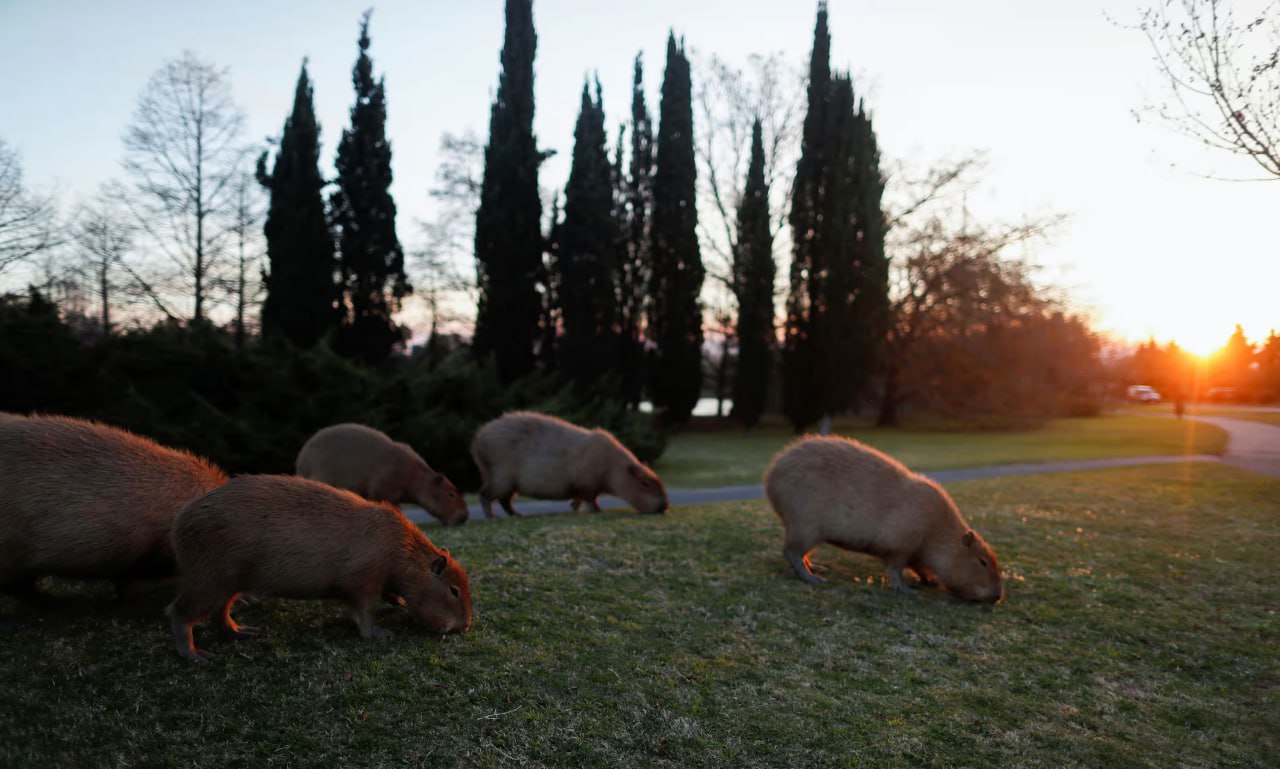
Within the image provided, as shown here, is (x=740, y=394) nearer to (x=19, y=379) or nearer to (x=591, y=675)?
(x=19, y=379)

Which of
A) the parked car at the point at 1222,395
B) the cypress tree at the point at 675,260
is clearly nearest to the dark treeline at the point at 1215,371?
the parked car at the point at 1222,395

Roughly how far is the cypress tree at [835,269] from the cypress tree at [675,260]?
12.6 feet

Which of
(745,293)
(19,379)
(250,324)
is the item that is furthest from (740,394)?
(19,379)

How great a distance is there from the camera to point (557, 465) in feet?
30.1

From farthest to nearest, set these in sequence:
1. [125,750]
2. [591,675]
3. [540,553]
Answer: [540,553], [591,675], [125,750]

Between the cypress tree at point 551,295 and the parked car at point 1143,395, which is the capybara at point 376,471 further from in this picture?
the parked car at point 1143,395

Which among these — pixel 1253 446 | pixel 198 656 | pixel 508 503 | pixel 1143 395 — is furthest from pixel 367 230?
pixel 1143 395

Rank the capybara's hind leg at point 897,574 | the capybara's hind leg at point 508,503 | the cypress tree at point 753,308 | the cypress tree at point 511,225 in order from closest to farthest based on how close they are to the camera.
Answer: the capybara's hind leg at point 897,574 < the capybara's hind leg at point 508,503 < the cypress tree at point 511,225 < the cypress tree at point 753,308

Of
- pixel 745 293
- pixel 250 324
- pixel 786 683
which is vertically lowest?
pixel 786 683

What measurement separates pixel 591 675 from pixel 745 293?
28.2 metres

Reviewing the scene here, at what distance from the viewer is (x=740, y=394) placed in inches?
1219

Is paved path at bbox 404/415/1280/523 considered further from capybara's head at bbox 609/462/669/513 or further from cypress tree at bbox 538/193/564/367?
cypress tree at bbox 538/193/564/367

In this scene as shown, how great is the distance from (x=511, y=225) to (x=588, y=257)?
10.6 feet

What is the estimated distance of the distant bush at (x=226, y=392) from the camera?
1192 cm
